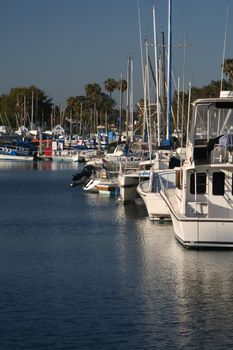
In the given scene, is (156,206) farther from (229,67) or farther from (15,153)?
(15,153)

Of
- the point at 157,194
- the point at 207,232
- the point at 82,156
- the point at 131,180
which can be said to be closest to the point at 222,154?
the point at 207,232

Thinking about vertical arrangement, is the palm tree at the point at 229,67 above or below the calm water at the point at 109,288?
above

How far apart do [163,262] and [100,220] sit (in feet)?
51.7

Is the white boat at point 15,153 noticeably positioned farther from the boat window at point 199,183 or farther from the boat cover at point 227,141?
the boat cover at point 227,141

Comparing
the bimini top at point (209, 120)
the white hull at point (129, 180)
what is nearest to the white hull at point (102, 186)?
the white hull at point (129, 180)

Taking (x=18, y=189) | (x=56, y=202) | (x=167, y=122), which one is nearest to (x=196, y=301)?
(x=167, y=122)

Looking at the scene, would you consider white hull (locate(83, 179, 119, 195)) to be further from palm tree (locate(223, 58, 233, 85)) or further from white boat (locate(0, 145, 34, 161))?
white boat (locate(0, 145, 34, 161))

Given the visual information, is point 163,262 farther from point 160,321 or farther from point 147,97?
point 147,97

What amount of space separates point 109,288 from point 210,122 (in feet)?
30.2

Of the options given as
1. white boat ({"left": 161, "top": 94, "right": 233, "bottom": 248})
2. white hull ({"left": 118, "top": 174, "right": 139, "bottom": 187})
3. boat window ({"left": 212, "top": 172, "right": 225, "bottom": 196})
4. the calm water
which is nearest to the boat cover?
white boat ({"left": 161, "top": 94, "right": 233, "bottom": 248})

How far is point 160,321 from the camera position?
23.0 m

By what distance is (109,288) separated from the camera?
2738 centimetres

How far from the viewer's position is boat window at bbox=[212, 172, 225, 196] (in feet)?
109

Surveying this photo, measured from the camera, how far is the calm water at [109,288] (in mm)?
21609
